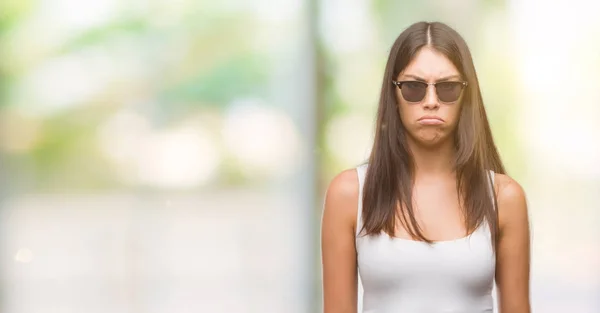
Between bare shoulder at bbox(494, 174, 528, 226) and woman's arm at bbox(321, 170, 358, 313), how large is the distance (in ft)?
1.00

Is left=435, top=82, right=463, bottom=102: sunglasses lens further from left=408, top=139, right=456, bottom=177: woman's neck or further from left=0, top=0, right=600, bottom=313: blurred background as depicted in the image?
left=0, top=0, right=600, bottom=313: blurred background

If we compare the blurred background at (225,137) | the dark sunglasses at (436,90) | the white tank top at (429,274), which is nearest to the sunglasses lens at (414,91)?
the dark sunglasses at (436,90)

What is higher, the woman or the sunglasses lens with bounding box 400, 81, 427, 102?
the sunglasses lens with bounding box 400, 81, 427, 102

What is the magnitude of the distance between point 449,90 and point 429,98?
60 mm

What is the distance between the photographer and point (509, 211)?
2084mm

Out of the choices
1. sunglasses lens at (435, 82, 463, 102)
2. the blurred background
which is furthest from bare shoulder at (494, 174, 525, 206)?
the blurred background

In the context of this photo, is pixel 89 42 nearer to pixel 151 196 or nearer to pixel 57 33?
pixel 57 33

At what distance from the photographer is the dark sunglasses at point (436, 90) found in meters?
2.05

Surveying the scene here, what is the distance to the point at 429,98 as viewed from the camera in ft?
6.65

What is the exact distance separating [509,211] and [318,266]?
1.94 metres

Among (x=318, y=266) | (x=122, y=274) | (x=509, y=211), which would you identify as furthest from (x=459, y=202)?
(x=122, y=274)

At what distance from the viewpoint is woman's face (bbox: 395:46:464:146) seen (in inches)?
80.1

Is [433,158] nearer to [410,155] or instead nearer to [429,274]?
[410,155]

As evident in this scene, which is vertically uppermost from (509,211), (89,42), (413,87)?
(89,42)
